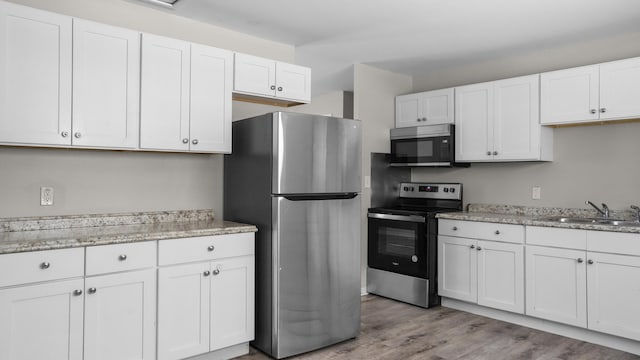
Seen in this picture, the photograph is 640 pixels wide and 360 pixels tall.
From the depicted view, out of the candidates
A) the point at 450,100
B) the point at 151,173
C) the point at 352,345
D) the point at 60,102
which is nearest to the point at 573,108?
the point at 450,100

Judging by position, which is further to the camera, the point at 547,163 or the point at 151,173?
the point at 547,163

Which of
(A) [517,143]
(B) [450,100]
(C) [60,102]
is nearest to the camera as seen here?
(C) [60,102]

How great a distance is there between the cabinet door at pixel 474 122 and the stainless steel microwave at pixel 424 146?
96mm

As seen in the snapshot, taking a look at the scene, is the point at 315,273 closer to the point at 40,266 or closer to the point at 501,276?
the point at 40,266

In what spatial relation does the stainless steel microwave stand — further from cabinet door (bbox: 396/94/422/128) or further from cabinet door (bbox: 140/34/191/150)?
cabinet door (bbox: 140/34/191/150)

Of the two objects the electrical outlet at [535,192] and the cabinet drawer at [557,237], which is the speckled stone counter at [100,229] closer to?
the cabinet drawer at [557,237]

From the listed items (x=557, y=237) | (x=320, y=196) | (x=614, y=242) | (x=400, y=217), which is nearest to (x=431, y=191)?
(x=400, y=217)

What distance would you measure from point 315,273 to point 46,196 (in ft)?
5.80

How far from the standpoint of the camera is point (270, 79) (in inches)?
132

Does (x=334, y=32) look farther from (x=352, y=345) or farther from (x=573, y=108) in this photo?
(x=352, y=345)

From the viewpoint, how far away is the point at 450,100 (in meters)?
4.45

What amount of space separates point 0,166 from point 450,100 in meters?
3.77

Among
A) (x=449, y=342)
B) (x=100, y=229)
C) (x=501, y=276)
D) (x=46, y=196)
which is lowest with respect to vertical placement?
(x=449, y=342)

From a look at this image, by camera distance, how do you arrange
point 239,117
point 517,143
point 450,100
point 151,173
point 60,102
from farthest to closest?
point 450,100, point 517,143, point 239,117, point 151,173, point 60,102
